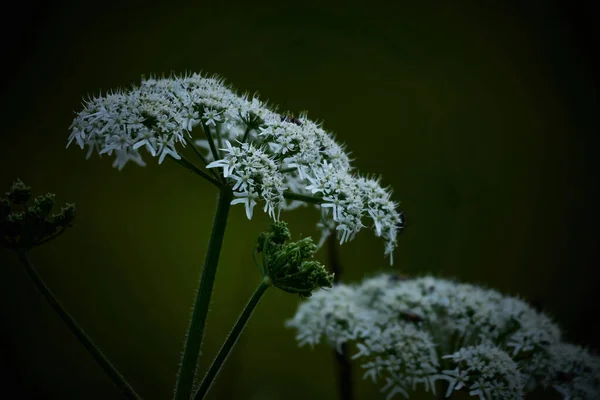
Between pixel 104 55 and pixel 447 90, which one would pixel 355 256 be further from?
pixel 104 55

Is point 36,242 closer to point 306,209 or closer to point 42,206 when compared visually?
point 42,206

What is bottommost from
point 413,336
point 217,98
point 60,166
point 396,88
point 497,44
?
point 413,336

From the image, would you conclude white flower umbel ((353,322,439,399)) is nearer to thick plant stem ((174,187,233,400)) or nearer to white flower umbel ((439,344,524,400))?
white flower umbel ((439,344,524,400))

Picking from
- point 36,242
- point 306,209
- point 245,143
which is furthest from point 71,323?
point 306,209

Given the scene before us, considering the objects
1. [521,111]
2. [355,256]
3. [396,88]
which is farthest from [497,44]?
[355,256]

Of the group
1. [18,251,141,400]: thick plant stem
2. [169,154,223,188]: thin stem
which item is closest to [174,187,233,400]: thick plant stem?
[169,154,223,188]: thin stem

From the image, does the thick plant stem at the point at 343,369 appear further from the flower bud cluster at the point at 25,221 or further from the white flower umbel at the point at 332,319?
the flower bud cluster at the point at 25,221
